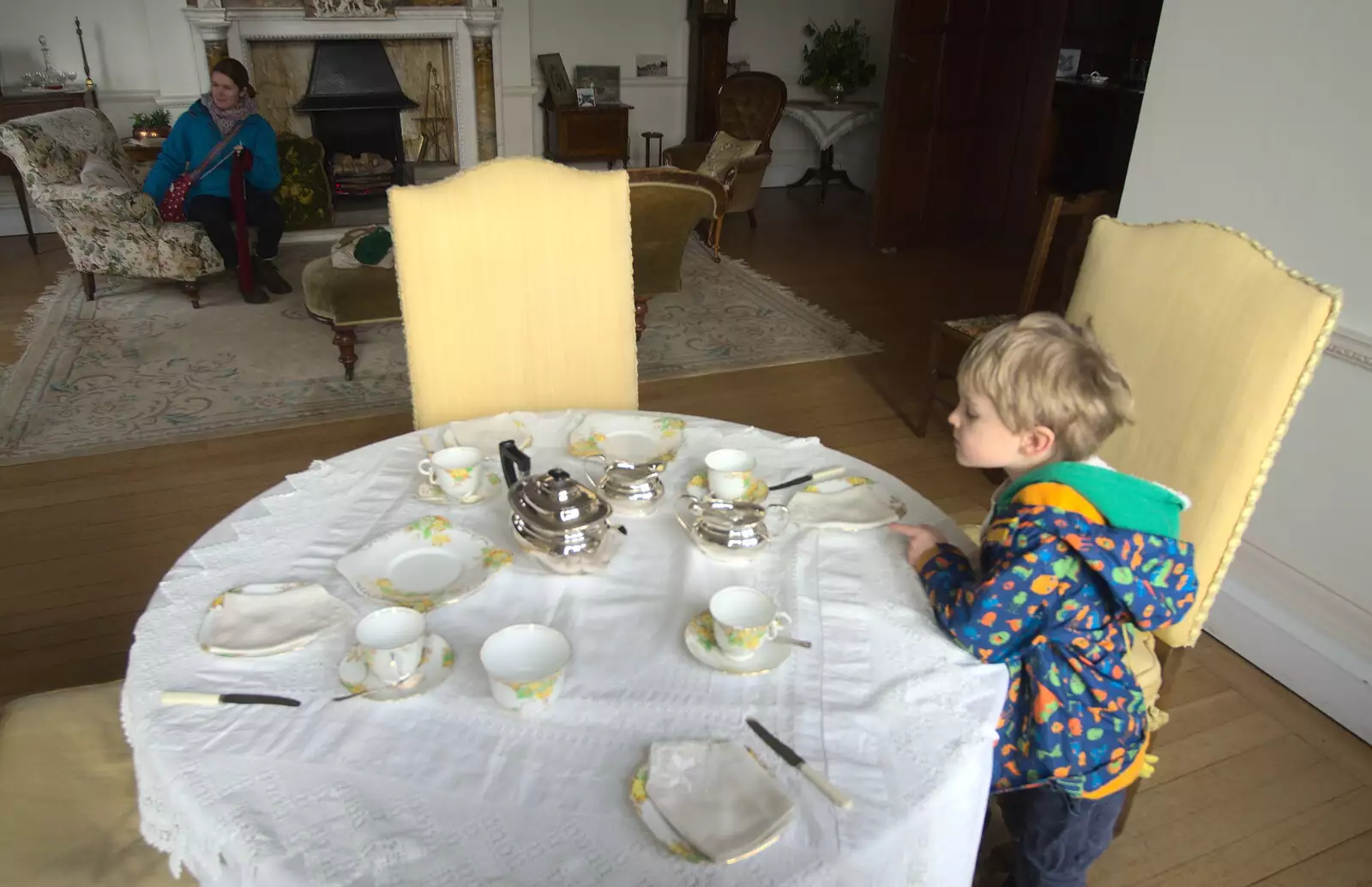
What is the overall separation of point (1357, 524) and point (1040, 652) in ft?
4.48

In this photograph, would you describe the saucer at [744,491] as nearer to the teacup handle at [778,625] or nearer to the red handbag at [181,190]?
the teacup handle at [778,625]

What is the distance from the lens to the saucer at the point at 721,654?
1.04m

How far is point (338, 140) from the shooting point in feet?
19.4

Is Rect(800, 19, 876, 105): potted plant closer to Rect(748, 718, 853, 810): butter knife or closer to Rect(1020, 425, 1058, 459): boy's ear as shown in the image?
Rect(1020, 425, 1058, 459): boy's ear

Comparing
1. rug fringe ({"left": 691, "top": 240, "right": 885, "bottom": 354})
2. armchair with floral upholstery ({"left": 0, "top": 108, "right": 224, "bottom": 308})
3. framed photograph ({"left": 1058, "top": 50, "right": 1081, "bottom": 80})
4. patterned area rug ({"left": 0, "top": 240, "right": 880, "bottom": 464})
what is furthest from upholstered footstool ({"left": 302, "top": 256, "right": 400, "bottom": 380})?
framed photograph ({"left": 1058, "top": 50, "right": 1081, "bottom": 80})

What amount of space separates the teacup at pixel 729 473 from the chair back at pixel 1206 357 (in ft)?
2.25

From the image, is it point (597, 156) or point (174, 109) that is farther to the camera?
point (597, 156)

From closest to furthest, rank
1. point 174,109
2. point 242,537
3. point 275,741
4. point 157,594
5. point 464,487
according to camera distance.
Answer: point 275,741
point 157,594
point 242,537
point 464,487
point 174,109

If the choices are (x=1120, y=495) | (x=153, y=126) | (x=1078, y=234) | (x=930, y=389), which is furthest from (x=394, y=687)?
(x=153, y=126)

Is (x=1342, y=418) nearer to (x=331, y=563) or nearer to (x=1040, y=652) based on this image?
(x=1040, y=652)

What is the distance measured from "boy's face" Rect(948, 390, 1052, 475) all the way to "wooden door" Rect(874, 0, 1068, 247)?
14.0 feet

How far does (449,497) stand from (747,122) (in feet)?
16.1

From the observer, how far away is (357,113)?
5.88m

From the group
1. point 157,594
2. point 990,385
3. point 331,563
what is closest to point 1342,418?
point 990,385
